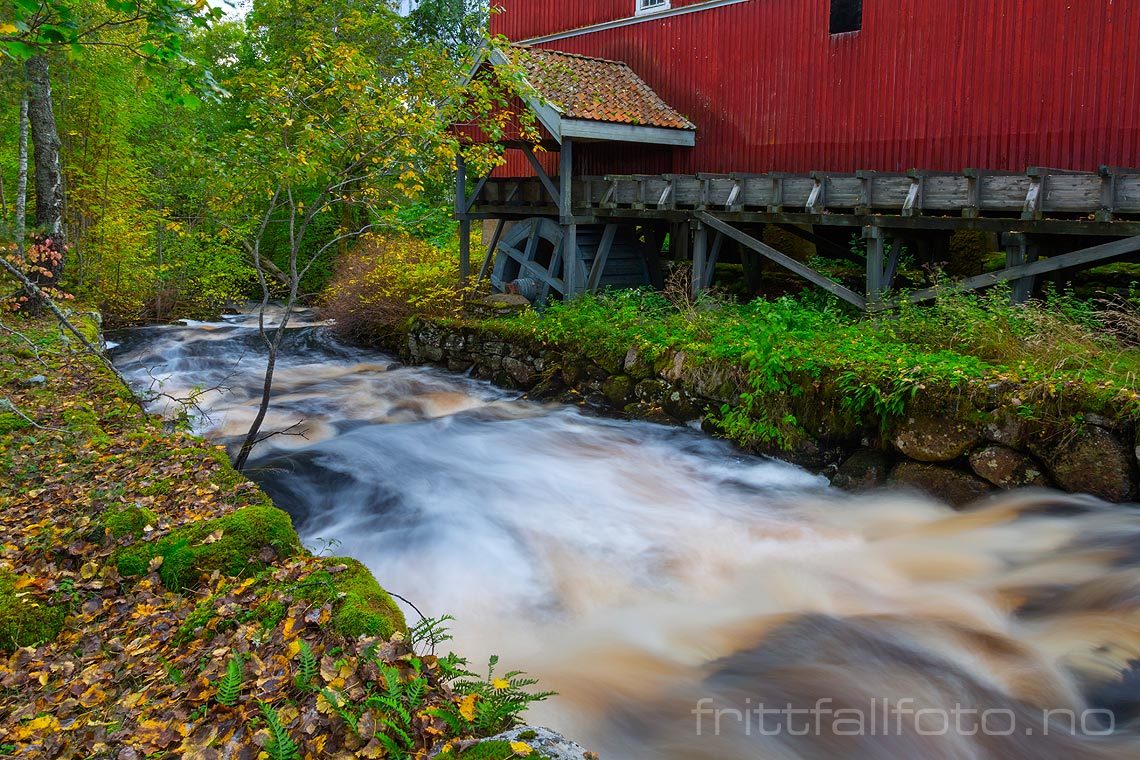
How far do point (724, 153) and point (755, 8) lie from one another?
2273mm

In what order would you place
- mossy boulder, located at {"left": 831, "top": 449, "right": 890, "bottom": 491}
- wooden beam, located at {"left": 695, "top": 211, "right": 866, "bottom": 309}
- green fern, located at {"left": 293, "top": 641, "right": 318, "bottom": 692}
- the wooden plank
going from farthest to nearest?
the wooden plank → wooden beam, located at {"left": 695, "top": 211, "right": 866, "bottom": 309} → mossy boulder, located at {"left": 831, "top": 449, "right": 890, "bottom": 491} → green fern, located at {"left": 293, "top": 641, "right": 318, "bottom": 692}

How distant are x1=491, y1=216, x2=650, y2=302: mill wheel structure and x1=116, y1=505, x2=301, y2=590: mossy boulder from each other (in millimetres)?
10163

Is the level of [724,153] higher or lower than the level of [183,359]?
higher

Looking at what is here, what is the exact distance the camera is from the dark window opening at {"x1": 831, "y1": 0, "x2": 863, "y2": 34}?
1205 centimetres

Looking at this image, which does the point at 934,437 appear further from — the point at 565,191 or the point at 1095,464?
the point at 565,191

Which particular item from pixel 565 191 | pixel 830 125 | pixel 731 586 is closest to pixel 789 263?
pixel 830 125

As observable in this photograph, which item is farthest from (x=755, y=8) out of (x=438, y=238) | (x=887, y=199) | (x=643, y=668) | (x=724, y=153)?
(x=643, y=668)

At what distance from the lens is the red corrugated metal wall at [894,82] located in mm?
10109

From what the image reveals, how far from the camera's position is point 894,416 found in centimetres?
779

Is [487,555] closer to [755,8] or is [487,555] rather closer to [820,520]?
[820,520]

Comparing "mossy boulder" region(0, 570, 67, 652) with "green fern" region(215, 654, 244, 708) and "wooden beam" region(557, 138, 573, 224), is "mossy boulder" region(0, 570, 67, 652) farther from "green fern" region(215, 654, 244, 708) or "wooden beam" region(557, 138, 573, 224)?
"wooden beam" region(557, 138, 573, 224)

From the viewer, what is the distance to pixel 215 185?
28.9 feet

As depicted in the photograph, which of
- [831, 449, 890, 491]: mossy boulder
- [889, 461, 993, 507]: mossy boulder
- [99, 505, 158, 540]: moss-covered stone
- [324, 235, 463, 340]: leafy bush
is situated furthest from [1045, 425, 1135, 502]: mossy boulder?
[324, 235, 463, 340]: leafy bush

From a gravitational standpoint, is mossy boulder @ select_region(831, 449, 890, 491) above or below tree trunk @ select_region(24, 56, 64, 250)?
below
